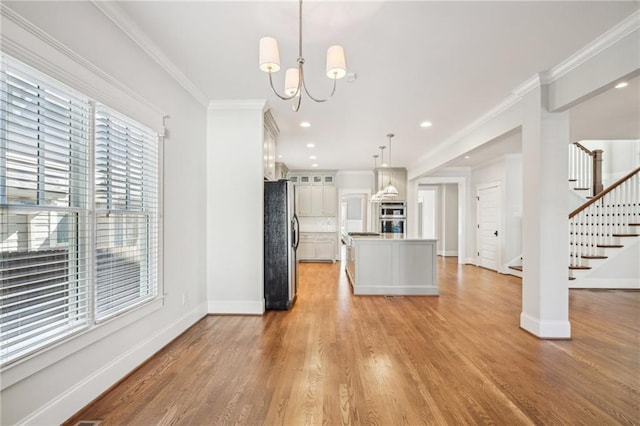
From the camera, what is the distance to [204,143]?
3756mm

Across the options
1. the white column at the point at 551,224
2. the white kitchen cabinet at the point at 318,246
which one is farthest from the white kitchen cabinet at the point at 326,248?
the white column at the point at 551,224

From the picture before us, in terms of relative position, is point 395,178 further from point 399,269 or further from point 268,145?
point 268,145

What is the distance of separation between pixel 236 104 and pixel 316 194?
508cm

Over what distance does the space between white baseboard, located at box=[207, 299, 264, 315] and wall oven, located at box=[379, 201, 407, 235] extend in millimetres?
5102

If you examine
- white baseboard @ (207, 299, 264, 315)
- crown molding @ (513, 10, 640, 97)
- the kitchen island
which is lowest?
white baseboard @ (207, 299, 264, 315)

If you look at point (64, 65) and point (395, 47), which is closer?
Answer: point (64, 65)

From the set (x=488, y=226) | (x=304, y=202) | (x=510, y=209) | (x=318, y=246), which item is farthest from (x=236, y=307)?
(x=488, y=226)

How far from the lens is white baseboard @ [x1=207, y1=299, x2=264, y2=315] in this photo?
12.3 ft

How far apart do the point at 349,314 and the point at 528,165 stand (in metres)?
2.71

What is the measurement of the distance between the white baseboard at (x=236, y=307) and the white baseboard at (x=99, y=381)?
0.71 m

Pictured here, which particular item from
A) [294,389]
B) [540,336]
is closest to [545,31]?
[540,336]

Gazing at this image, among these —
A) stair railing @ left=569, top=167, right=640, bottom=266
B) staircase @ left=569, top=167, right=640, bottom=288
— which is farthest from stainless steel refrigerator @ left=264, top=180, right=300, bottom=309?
stair railing @ left=569, top=167, right=640, bottom=266

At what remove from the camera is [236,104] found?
3762mm

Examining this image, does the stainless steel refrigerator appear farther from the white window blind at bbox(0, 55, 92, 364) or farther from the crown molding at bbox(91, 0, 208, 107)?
the white window blind at bbox(0, 55, 92, 364)
